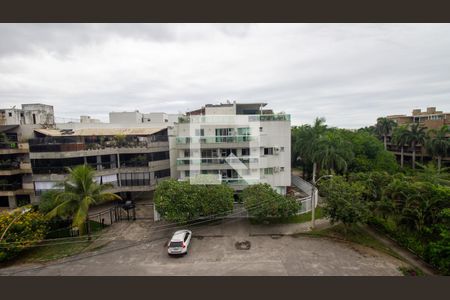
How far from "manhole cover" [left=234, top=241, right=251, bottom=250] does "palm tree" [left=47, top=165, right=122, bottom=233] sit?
11.7m

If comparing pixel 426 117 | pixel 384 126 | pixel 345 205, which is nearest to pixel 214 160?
pixel 345 205

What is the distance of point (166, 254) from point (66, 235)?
422 inches

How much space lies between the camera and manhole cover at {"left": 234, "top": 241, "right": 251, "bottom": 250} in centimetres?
1880

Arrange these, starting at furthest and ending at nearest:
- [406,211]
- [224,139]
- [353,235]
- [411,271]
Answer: [224,139] < [353,235] < [406,211] < [411,271]

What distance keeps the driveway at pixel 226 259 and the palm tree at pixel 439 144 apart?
36.6 meters

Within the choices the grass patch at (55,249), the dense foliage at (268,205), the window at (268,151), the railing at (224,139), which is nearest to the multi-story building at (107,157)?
the railing at (224,139)

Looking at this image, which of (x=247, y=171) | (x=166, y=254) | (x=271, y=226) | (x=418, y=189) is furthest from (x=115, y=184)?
(x=418, y=189)

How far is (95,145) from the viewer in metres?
27.7

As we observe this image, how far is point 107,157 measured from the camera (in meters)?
28.5

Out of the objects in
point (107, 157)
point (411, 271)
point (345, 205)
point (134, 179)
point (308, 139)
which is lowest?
point (411, 271)

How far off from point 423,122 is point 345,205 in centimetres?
5133

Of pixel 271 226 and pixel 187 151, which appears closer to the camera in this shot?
pixel 271 226

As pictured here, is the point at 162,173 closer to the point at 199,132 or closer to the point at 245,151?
the point at 199,132

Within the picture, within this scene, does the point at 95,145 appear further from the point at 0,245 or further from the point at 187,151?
the point at 0,245
